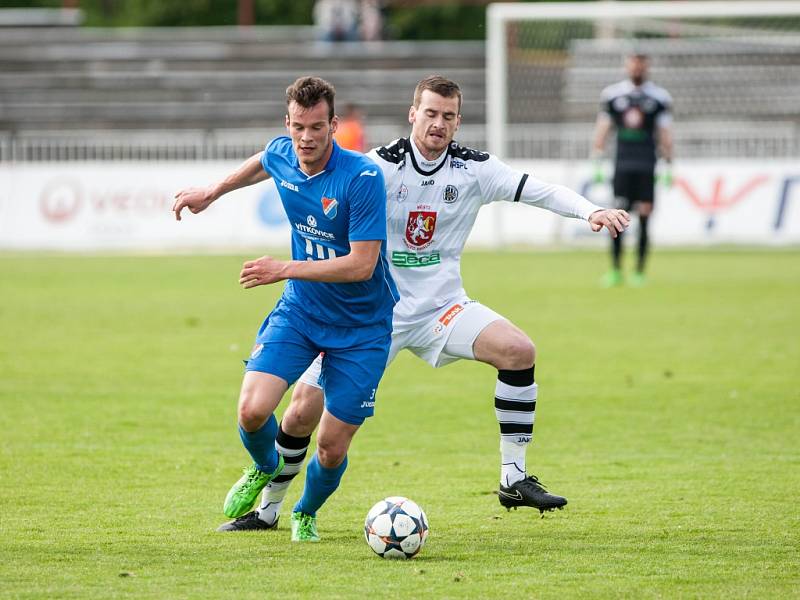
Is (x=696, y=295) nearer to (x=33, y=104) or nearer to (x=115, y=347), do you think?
(x=115, y=347)

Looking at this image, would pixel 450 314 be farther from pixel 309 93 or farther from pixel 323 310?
pixel 309 93

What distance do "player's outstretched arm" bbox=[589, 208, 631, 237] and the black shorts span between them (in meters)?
11.6

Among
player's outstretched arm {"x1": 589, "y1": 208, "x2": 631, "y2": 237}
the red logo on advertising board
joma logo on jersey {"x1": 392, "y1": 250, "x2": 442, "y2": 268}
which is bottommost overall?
the red logo on advertising board

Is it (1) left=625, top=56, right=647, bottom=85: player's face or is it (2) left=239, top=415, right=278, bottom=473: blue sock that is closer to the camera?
(2) left=239, top=415, right=278, bottom=473: blue sock

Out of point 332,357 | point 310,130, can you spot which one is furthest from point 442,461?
point 310,130

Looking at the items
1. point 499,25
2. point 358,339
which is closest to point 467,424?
point 358,339

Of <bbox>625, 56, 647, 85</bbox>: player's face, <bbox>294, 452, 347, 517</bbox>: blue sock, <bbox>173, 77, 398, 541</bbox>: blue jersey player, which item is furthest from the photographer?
<bbox>625, 56, 647, 85</bbox>: player's face

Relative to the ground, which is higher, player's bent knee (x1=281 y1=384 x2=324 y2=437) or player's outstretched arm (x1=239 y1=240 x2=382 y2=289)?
player's outstretched arm (x1=239 y1=240 x2=382 y2=289)

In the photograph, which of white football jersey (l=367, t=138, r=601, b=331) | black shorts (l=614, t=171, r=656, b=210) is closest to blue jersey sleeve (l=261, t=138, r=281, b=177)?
white football jersey (l=367, t=138, r=601, b=331)

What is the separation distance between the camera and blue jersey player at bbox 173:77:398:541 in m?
5.95

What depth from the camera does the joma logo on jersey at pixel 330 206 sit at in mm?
6059

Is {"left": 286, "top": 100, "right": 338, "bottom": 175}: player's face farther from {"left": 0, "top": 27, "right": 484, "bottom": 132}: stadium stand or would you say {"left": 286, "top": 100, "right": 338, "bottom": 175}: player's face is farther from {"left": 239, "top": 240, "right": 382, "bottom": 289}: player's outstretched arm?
{"left": 0, "top": 27, "right": 484, "bottom": 132}: stadium stand

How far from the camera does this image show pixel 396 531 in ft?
18.6

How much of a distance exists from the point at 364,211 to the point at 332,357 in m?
0.70
